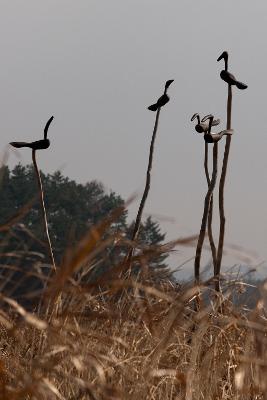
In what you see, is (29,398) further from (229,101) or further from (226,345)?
(229,101)

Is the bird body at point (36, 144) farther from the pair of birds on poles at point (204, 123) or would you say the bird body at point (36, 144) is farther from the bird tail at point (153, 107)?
the bird tail at point (153, 107)

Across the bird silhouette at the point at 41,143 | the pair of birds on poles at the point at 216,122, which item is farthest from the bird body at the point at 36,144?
the pair of birds on poles at the point at 216,122

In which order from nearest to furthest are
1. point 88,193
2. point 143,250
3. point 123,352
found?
point 143,250 → point 123,352 → point 88,193

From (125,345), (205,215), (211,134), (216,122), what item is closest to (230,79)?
(216,122)

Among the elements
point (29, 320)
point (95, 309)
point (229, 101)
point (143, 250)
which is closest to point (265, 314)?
point (95, 309)

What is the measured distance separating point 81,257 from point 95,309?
9.90ft

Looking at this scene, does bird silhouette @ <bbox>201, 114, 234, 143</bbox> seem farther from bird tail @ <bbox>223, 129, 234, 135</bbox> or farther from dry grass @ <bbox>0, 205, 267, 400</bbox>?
dry grass @ <bbox>0, 205, 267, 400</bbox>

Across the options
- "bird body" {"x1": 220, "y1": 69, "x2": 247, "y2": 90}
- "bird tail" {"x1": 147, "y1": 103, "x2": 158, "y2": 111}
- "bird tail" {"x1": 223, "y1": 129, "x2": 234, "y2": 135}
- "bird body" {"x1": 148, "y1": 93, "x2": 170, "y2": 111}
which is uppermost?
"bird body" {"x1": 220, "y1": 69, "x2": 247, "y2": 90}

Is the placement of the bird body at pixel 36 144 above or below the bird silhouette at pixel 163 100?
below

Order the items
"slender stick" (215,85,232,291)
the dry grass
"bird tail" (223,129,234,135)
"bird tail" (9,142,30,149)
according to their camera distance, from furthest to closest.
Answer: "bird tail" (223,129,234,135)
"slender stick" (215,85,232,291)
"bird tail" (9,142,30,149)
the dry grass

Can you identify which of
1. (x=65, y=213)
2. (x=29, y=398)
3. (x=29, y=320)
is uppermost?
(x=65, y=213)

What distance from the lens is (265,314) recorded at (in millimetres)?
4820

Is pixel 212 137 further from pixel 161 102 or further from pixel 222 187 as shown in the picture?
pixel 161 102

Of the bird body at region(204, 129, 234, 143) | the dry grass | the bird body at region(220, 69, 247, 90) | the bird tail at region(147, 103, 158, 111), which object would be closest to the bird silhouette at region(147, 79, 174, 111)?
the bird tail at region(147, 103, 158, 111)
